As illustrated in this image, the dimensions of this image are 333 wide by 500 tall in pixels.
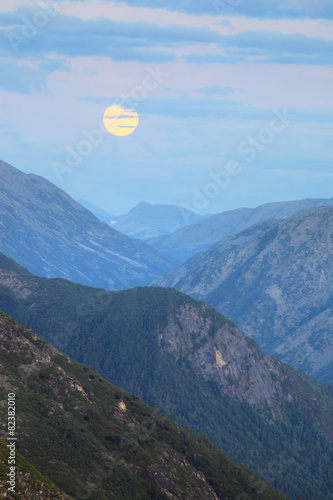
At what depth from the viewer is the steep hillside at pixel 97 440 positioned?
11694 centimetres

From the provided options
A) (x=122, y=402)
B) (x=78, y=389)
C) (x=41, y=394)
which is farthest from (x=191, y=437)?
(x=41, y=394)

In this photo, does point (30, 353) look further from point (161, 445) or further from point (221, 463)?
point (221, 463)

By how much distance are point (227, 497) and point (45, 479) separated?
→ 198 ft

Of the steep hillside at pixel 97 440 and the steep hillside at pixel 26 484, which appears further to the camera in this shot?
the steep hillside at pixel 97 440

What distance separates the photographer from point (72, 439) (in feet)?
408

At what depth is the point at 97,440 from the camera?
131375mm

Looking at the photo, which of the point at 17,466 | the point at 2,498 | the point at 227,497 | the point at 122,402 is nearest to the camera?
the point at 2,498

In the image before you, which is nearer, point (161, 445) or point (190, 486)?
point (190, 486)

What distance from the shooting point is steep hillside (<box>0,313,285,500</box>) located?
384 ft

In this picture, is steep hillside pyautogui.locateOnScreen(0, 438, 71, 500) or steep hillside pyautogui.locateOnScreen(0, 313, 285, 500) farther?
A: steep hillside pyautogui.locateOnScreen(0, 313, 285, 500)

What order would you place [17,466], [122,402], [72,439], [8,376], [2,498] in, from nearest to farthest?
[2,498], [17,466], [72,439], [8,376], [122,402]

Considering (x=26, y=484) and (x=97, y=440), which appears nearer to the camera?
(x=26, y=484)

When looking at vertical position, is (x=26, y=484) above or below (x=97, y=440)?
above

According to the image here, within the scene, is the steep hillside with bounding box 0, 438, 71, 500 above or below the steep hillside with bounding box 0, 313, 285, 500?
above
